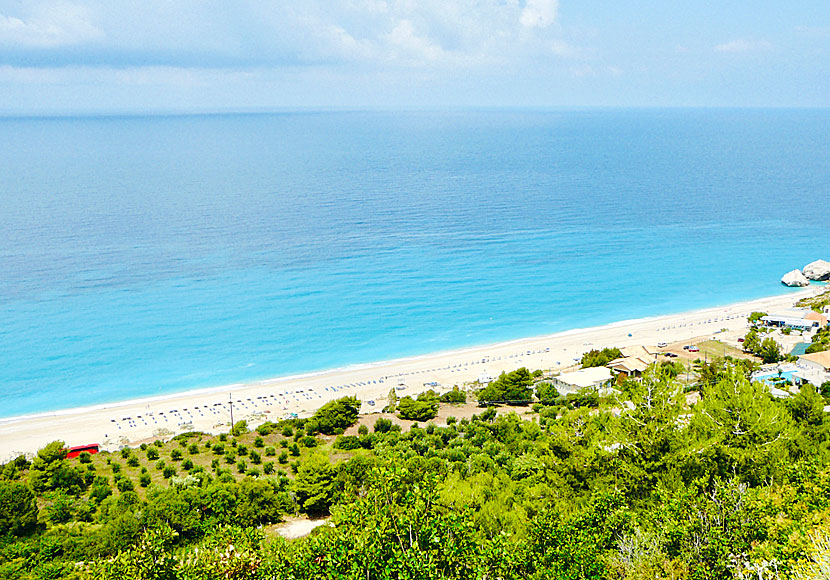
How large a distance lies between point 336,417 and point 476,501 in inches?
656

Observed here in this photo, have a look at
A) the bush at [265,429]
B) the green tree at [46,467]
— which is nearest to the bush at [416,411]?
the bush at [265,429]

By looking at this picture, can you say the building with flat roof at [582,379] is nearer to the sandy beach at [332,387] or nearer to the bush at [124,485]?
the sandy beach at [332,387]

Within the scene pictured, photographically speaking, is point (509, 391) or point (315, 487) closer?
point (315, 487)

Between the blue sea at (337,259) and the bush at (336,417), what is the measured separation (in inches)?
466

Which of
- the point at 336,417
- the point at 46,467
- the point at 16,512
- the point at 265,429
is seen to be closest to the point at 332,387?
the point at 265,429

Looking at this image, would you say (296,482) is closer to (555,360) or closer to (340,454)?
(340,454)

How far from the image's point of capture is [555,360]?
41.9 meters

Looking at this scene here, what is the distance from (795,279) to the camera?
57062 mm

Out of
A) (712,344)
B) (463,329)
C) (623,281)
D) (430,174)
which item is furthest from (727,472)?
(430,174)

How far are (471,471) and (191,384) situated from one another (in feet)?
81.4

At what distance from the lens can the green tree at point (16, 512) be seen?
747 inches

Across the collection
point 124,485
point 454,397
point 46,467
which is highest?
point 46,467

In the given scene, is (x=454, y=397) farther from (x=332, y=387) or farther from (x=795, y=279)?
(x=795, y=279)

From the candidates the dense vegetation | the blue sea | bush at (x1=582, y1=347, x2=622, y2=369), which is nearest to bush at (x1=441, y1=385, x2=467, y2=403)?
the dense vegetation
